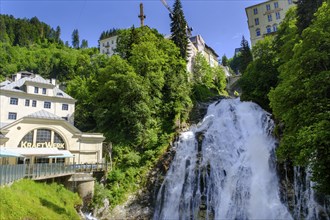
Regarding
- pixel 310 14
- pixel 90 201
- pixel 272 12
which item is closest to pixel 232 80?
pixel 272 12


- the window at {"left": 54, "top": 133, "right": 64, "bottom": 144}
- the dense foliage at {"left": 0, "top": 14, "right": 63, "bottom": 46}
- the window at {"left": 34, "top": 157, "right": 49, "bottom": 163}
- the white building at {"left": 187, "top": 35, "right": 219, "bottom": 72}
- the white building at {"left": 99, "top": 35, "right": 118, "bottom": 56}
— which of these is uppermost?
the dense foliage at {"left": 0, "top": 14, "right": 63, "bottom": 46}

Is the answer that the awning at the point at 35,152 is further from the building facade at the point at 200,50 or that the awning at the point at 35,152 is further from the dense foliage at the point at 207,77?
the building facade at the point at 200,50

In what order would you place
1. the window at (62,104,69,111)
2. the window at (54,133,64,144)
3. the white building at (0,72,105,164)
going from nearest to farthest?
the white building at (0,72,105,164), the window at (54,133,64,144), the window at (62,104,69,111)

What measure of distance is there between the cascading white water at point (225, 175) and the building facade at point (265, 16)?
114ft

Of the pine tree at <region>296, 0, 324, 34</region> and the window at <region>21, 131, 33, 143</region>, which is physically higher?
the pine tree at <region>296, 0, 324, 34</region>

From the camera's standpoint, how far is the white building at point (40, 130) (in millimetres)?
26391

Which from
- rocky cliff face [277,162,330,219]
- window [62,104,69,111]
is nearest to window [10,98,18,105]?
window [62,104,69,111]

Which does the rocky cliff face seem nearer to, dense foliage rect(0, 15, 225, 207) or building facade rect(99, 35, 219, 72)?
dense foliage rect(0, 15, 225, 207)

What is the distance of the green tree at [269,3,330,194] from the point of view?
1379cm

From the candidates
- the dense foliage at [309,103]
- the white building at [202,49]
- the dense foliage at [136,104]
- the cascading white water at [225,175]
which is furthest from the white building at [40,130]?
the white building at [202,49]

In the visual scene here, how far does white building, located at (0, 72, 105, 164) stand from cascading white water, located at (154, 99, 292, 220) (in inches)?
410

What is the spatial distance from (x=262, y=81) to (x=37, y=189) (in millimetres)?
28666

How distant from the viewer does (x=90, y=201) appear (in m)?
23.2

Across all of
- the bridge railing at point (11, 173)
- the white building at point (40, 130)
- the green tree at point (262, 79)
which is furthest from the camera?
the green tree at point (262, 79)
